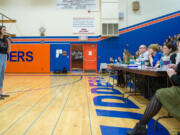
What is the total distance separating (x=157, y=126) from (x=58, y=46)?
7464 mm

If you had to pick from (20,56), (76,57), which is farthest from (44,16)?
(76,57)

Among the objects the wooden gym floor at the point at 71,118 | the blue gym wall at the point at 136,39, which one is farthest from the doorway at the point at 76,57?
the wooden gym floor at the point at 71,118

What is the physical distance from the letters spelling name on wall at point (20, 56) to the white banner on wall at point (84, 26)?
9.38ft

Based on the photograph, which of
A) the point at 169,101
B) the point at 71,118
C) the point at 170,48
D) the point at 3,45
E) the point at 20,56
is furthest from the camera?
the point at 20,56

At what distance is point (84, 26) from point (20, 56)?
3.98 m

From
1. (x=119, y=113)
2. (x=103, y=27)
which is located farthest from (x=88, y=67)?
(x=119, y=113)

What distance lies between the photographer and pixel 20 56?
324 inches

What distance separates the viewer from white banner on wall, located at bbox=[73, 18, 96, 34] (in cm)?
839

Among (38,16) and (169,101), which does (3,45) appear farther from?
(38,16)

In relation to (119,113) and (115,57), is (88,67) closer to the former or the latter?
(115,57)

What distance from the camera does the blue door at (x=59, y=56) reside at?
838cm

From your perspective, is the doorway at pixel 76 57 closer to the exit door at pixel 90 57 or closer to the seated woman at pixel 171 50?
the exit door at pixel 90 57

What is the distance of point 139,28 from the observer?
798cm

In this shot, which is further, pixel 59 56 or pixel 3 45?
pixel 59 56
